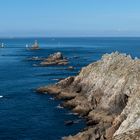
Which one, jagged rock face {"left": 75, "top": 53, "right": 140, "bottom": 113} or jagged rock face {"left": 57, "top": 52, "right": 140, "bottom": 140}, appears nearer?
jagged rock face {"left": 57, "top": 52, "right": 140, "bottom": 140}

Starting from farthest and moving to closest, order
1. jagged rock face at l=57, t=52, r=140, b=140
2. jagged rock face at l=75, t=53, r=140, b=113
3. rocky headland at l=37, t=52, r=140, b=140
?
jagged rock face at l=75, t=53, r=140, b=113, jagged rock face at l=57, t=52, r=140, b=140, rocky headland at l=37, t=52, r=140, b=140

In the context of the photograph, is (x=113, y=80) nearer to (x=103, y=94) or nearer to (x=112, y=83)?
(x=112, y=83)

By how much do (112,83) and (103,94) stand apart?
3.60m

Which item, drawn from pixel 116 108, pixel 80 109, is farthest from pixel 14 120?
pixel 116 108

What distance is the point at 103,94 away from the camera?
9888 cm

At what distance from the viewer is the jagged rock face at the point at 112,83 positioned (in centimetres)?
8962

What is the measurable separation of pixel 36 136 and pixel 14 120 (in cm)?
1378

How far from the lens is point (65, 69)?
7082 inches

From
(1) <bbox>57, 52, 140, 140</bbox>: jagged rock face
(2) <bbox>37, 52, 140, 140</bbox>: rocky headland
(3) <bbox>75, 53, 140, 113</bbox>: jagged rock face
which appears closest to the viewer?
(2) <bbox>37, 52, 140, 140</bbox>: rocky headland

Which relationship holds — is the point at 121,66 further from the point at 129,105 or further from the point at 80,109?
the point at 129,105

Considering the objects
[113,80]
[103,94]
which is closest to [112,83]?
[113,80]

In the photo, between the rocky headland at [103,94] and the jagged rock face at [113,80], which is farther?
the jagged rock face at [113,80]

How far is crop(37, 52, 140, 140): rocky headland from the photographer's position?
7186cm

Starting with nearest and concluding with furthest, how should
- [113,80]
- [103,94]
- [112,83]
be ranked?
[103,94], [112,83], [113,80]
